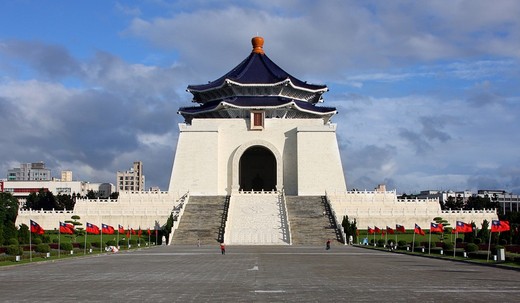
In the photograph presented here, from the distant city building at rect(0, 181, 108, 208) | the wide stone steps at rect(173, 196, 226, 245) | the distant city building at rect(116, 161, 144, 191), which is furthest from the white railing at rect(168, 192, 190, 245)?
the distant city building at rect(116, 161, 144, 191)

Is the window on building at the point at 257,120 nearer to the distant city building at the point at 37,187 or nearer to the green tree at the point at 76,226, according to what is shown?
the green tree at the point at 76,226

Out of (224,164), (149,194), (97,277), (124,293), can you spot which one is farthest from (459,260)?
(224,164)

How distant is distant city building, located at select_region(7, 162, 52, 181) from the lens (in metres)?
141

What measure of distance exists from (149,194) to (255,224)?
32.7 ft

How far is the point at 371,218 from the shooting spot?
40656 millimetres

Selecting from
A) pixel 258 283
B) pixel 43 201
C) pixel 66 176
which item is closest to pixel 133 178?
pixel 66 176

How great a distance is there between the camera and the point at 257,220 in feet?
126

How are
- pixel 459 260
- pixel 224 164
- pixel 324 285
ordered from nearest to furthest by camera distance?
pixel 324 285, pixel 459 260, pixel 224 164

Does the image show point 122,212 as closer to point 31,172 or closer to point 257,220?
point 257,220

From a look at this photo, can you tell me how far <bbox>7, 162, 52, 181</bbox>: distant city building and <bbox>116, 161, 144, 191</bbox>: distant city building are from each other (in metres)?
17.1

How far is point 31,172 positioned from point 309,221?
11429 centimetres

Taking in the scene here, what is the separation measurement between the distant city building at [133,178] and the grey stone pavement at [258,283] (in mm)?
118341

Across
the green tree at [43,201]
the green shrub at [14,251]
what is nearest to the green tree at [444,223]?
the green shrub at [14,251]

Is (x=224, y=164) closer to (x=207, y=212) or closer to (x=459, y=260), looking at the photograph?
(x=207, y=212)
